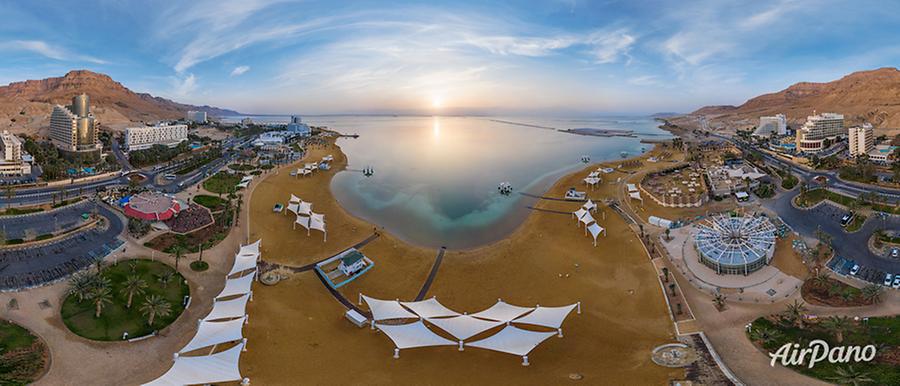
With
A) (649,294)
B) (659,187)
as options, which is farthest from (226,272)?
(659,187)

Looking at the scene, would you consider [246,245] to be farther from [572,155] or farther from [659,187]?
[572,155]

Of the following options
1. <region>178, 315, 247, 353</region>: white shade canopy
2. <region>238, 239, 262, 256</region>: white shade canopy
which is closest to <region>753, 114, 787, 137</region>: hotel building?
<region>238, 239, 262, 256</region>: white shade canopy

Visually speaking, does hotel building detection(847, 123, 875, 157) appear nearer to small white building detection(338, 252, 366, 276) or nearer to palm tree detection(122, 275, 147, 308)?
small white building detection(338, 252, 366, 276)

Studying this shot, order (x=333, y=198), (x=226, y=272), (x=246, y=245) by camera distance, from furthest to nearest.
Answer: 1. (x=333, y=198)
2. (x=246, y=245)
3. (x=226, y=272)

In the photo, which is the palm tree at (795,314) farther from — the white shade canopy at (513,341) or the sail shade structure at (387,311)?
the sail shade structure at (387,311)

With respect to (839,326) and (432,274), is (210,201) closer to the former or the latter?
(432,274)
